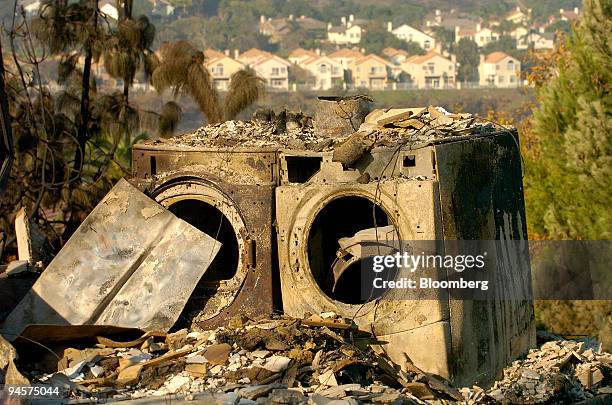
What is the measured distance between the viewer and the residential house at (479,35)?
15125 centimetres

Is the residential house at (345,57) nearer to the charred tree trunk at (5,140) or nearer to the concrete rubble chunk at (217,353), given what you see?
the charred tree trunk at (5,140)

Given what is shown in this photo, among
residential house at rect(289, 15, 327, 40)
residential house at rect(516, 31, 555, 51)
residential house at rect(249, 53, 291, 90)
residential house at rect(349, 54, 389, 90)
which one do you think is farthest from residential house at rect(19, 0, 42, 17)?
residential house at rect(289, 15, 327, 40)

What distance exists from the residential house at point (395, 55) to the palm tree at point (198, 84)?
11215 centimetres

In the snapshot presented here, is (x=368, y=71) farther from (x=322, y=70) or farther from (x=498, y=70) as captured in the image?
(x=498, y=70)

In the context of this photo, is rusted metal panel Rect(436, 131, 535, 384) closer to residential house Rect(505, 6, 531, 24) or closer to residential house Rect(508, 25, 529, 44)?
residential house Rect(508, 25, 529, 44)

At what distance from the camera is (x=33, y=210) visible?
1756 centimetres

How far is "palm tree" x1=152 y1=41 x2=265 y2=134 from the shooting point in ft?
60.5

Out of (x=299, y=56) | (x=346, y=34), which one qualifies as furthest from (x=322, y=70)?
(x=346, y=34)

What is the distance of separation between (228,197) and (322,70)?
358 feet

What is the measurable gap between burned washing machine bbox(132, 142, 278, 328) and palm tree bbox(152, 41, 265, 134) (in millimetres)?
5643

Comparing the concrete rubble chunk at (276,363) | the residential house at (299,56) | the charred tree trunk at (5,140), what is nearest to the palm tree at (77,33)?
the charred tree trunk at (5,140)

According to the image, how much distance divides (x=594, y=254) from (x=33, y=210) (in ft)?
37.4

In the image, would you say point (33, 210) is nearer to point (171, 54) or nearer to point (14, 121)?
point (14, 121)

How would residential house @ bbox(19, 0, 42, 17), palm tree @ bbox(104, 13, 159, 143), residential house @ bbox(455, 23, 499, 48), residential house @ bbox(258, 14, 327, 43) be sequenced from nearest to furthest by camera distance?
palm tree @ bbox(104, 13, 159, 143)
residential house @ bbox(19, 0, 42, 17)
residential house @ bbox(455, 23, 499, 48)
residential house @ bbox(258, 14, 327, 43)
